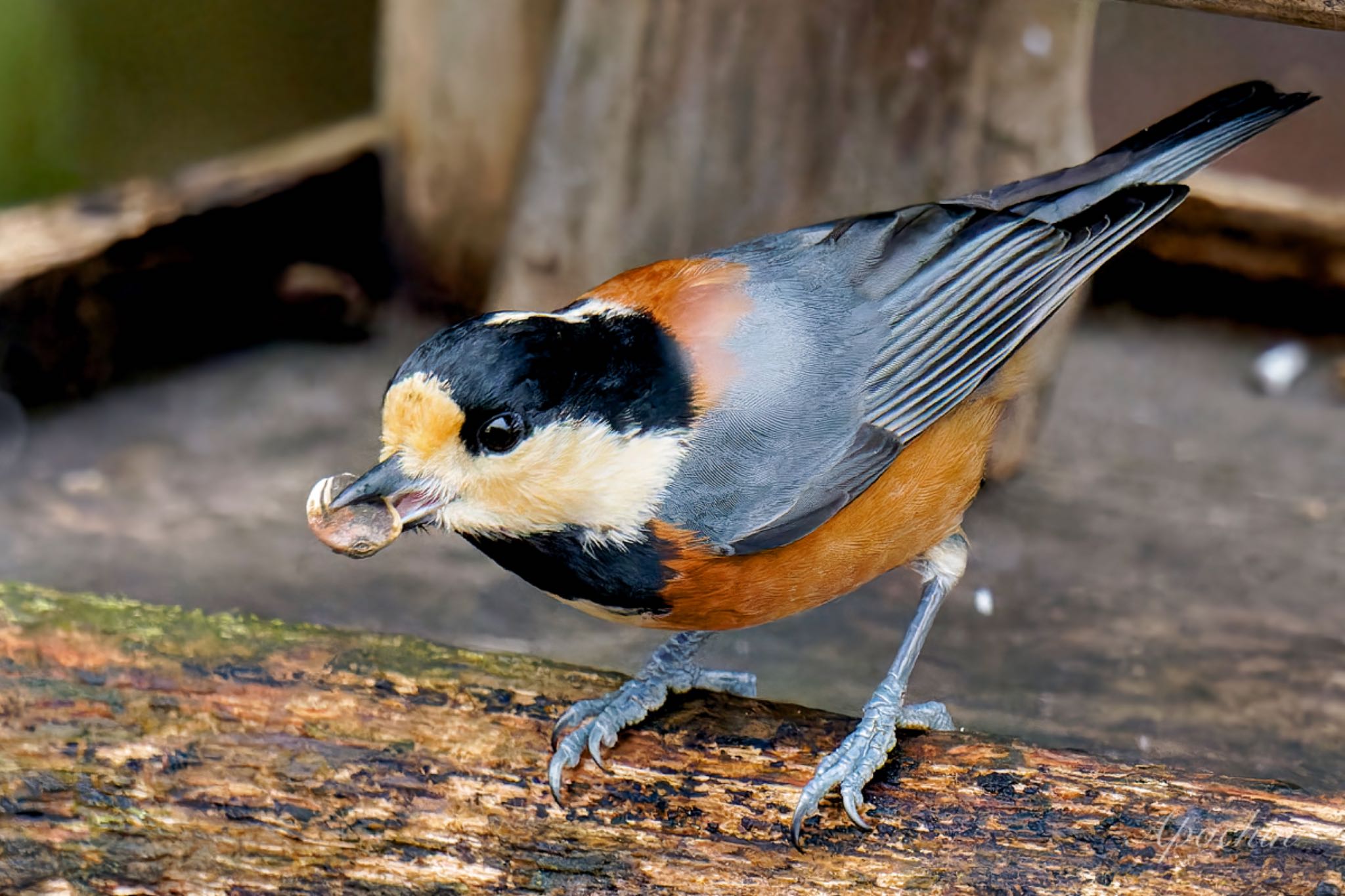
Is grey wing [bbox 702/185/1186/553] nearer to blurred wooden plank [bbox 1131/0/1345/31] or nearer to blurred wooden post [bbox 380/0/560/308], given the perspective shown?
blurred wooden plank [bbox 1131/0/1345/31]

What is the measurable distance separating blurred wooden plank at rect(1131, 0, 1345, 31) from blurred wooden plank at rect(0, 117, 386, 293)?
3.74 m

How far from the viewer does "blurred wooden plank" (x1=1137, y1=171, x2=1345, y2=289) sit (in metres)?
5.14

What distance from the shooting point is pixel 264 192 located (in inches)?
200

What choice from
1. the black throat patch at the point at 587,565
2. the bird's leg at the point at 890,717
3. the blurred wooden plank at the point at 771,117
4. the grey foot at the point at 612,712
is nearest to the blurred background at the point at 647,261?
the blurred wooden plank at the point at 771,117

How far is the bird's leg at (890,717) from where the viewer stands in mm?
2170

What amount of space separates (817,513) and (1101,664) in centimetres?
164

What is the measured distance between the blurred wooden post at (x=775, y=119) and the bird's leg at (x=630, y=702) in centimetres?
198

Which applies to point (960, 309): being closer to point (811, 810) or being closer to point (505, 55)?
point (811, 810)

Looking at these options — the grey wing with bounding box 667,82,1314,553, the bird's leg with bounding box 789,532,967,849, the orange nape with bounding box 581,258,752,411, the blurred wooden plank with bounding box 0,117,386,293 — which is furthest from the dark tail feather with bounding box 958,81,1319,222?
the blurred wooden plank with bounding box 0,117,386,293

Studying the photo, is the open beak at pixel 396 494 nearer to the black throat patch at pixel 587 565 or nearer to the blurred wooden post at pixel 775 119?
the black throat patch at pixel 587 565

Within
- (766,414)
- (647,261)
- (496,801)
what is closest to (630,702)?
(496,801)

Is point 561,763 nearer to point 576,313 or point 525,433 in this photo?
point 525,433

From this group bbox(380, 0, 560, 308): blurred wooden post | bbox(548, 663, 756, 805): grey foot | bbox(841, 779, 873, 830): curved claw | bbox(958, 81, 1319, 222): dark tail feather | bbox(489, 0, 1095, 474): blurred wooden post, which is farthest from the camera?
bbox(380, 0, 560, 308): blurred wooden post

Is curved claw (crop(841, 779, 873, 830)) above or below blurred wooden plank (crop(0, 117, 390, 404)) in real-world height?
below
